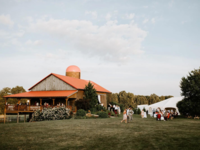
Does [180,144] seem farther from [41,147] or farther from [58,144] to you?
[41,147]

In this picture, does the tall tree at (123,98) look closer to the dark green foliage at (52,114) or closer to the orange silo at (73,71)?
the orange silo at (73,71)

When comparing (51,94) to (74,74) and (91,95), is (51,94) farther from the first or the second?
(74,74)

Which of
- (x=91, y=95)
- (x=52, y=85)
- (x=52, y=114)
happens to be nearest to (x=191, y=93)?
(x=91, y=95)

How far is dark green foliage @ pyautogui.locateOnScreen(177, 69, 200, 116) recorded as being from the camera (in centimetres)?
2681

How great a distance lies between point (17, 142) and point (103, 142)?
4165mm

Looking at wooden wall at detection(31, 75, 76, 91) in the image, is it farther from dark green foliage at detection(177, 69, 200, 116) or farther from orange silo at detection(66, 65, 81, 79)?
dark green foliage at detection(177, 69, 200, 116)

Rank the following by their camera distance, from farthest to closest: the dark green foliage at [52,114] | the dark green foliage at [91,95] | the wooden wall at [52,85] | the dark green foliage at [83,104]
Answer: the wooden wall at [52,85]
the dark green foliage at [91,95]
the dark green foliage at [83,104]
the dark green foliage at [52,114]

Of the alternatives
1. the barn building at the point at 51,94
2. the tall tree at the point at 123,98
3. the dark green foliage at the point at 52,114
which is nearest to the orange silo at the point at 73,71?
the barn building at the point at 51,94

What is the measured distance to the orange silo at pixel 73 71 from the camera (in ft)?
142

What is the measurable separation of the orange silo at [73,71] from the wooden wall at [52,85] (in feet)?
26.1

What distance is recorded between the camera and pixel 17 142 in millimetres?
9367

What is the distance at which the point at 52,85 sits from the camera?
3534cm

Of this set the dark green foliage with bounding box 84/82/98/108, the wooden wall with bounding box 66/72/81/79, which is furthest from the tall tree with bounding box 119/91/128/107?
the dark green foliage with bounding box 84/82/98/108

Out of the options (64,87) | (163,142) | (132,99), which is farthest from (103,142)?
(132,99)
